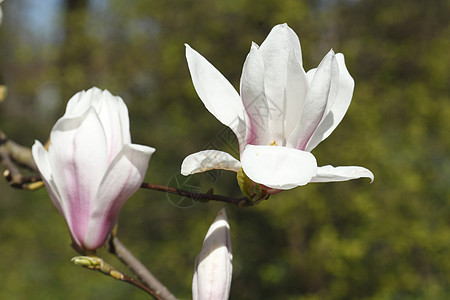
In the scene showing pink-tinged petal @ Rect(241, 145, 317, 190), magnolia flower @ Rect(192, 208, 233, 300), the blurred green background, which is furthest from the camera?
the blurred green background

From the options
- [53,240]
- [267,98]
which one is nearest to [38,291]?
[53,240]

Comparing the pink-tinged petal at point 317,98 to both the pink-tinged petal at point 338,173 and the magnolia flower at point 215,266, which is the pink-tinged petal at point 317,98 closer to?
the pink-tinged petal at point 338,173

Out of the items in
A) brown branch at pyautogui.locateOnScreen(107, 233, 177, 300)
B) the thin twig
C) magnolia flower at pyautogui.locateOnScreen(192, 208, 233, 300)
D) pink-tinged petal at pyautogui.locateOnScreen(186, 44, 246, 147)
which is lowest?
brown branch at pyautogui.locateOnScreen(107, 233, 177, 300)

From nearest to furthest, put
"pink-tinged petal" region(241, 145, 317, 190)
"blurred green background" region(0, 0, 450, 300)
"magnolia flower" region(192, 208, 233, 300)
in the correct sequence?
"pink-tinged petal" region(241, 145, 317, 190) < "magnolia flower" region(192, 208, 233, 300) < "blurred green background" region(0, 0, 450, 300)

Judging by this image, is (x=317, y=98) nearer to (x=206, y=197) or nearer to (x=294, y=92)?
(x=294, y=92)

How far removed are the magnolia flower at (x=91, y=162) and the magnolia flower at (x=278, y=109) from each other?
3.8 inches

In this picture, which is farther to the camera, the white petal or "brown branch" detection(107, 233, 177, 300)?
"brown branch" detection(107, 233, 177, 300)

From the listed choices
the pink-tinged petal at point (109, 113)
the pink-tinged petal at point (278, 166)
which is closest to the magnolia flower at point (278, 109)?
the pink-tinged petal at point (278, 166)

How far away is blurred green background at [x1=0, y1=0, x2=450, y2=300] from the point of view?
226cm

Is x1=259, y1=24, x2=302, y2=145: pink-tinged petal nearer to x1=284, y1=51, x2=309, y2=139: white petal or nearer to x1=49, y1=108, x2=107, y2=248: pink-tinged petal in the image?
x1=284, y1=51, x2=309, y2=139: white petal

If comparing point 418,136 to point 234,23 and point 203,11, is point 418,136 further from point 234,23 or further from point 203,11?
point 203,11

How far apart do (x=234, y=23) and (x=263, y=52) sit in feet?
7.26

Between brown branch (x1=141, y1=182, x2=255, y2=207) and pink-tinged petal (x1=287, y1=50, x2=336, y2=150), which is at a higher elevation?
pink-tinged petal (x1=287, y1=50, x2=336, y2=150)

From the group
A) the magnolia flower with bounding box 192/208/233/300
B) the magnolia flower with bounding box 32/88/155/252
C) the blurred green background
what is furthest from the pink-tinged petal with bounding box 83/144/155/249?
the blurred green background
